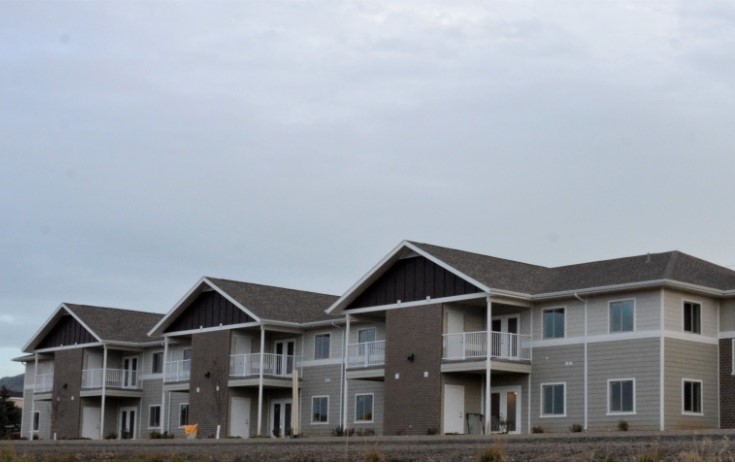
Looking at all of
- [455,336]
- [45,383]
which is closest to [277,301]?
[455,336]

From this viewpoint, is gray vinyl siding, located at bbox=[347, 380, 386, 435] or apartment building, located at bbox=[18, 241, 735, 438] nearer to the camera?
apartment building, located at bbox=[18, 241, 735, 438]

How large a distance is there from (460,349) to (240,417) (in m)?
13.9

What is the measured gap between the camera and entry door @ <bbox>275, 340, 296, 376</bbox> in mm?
50094

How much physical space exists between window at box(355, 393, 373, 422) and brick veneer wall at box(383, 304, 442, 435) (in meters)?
3.33

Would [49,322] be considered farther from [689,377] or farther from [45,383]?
[689,377]

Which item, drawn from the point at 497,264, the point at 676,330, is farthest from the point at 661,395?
the point at 497,264

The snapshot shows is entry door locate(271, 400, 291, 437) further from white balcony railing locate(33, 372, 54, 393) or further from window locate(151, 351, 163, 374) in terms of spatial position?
white balcony railing locate(33, 372, 54, 393)

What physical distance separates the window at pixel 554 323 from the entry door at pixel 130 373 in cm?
2681

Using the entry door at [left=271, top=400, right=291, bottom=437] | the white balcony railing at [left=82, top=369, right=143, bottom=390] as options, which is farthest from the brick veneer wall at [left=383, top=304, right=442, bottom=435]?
the white balcony railing at [left=82, top=369, right=143, bottom=390]

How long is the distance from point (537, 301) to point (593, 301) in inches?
89.1

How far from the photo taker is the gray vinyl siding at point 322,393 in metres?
47.8

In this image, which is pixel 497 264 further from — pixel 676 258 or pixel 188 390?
pixel 188 390

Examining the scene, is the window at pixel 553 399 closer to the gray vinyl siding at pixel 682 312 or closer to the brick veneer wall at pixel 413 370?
the brick veneer wall at pixel 413 370

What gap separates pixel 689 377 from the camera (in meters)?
37.3
